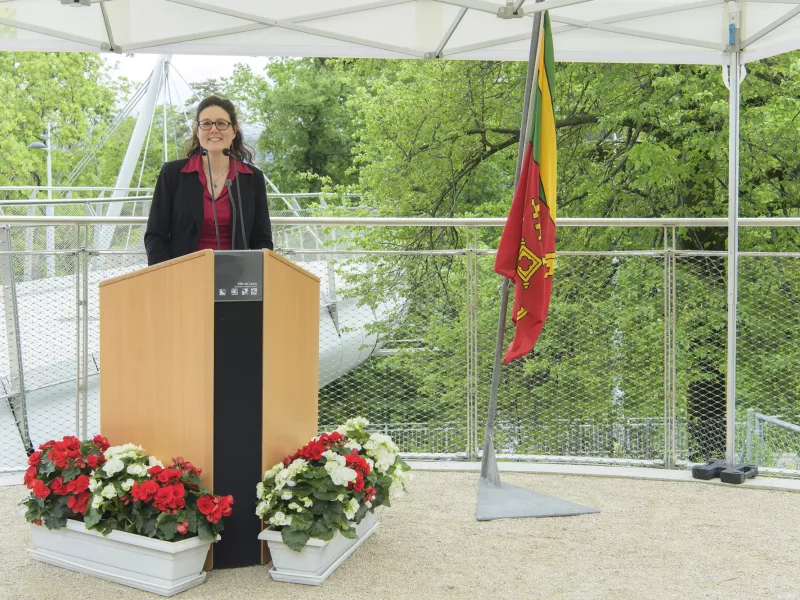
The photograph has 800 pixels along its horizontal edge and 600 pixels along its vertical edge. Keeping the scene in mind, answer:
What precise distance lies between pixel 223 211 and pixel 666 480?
299cm

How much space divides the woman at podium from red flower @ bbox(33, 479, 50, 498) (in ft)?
3.15

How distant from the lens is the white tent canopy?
5.40 meters

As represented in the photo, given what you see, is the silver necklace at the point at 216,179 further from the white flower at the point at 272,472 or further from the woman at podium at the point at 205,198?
the white flower at the point at 272,472

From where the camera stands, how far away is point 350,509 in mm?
3510

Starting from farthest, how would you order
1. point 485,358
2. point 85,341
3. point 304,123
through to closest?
point 304,123, point 485,358, point 85,341

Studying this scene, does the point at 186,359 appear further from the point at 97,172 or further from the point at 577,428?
the point at 97,172

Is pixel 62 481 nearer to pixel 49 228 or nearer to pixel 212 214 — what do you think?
pixel 212 214

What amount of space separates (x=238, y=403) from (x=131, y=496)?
505mm

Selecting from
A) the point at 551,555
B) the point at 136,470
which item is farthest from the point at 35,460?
the point at 551,555

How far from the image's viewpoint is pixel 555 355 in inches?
361

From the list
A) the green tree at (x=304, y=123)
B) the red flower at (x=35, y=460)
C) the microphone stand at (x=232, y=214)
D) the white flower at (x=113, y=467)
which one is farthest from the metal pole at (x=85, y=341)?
the green tree at (x=304, y=123)

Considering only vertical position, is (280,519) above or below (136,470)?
below

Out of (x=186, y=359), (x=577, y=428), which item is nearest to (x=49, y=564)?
(x=186, y=359)

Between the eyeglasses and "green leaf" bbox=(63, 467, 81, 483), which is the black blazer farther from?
"green leaf" bbox=(63, 467, 81, 483)
